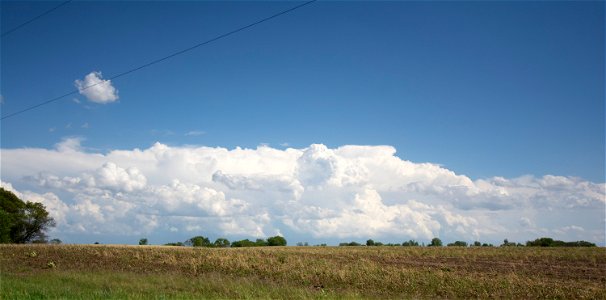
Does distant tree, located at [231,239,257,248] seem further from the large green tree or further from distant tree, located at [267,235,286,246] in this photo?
the large green tree

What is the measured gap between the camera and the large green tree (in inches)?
2842

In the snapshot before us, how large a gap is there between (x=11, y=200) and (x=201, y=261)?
5765cm

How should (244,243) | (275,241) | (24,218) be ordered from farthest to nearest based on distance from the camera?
(275,241) < (244,243) < (24,218)

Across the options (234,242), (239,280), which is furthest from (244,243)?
(239,280)

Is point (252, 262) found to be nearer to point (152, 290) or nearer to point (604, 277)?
point (152, 290)

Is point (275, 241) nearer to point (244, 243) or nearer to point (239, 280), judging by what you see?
point (244, 243)

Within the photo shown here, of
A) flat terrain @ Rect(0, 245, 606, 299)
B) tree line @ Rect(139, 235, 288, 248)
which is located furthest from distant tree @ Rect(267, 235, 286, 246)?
flat terrain @ Rect(0, 245, 606, 299)

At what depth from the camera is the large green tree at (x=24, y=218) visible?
7219 centimetres

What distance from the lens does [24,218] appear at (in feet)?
240

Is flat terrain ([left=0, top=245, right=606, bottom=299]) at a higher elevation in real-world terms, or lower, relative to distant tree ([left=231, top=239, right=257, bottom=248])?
lower

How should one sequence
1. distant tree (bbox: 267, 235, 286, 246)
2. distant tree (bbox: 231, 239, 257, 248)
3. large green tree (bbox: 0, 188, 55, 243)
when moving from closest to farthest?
large green tree (bbox: 0, 188, 55, 243), distant tree (bbox: 231, 239, 257, 248), distant tree (bbox: 267, 235, 286, 246)

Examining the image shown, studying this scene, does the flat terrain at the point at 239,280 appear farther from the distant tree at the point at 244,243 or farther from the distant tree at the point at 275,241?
the distant tree at the point at 275,241

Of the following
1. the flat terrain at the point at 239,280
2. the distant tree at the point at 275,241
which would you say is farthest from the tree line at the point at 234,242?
the flat terrain at the point at 239,280

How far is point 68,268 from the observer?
93.9 feet
